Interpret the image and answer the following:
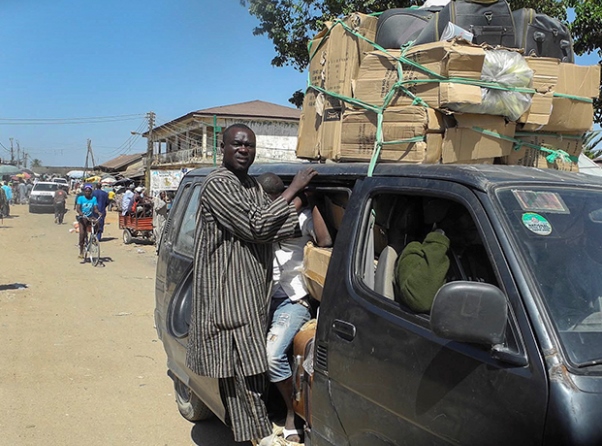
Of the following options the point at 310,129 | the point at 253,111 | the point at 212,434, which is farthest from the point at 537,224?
the point at 253,111

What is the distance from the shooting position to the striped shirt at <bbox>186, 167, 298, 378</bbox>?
287cm

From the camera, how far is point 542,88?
3012mm

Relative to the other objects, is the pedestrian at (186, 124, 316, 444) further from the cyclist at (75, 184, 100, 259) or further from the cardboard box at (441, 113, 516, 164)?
the cyclist at (75, 184, 100, 259)

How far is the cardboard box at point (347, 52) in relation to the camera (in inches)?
133

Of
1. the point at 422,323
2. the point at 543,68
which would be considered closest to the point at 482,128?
the point at 543,68

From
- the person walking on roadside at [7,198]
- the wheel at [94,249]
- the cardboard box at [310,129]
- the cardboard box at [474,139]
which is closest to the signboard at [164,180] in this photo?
the wheel at [94,249]

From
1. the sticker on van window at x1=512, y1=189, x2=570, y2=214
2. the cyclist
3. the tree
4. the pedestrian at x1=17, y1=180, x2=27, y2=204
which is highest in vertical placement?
the tree

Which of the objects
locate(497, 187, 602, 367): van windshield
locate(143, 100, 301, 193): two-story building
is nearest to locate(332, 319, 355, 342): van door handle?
locate(497, 187, 602, 367): van windshield

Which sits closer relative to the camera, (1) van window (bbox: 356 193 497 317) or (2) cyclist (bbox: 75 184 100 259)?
(1) van window (bbox: 356 193 497 317)

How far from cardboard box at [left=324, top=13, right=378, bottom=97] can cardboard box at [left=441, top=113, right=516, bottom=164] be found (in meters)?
0.77

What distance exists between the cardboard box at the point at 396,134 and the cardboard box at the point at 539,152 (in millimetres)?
523

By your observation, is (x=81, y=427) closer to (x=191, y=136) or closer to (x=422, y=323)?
(x=422, y=323)

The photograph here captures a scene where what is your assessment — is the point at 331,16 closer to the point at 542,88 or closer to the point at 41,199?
the point at 542,88

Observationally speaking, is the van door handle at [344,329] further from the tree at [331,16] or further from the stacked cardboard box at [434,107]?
the tree at [331,16]
